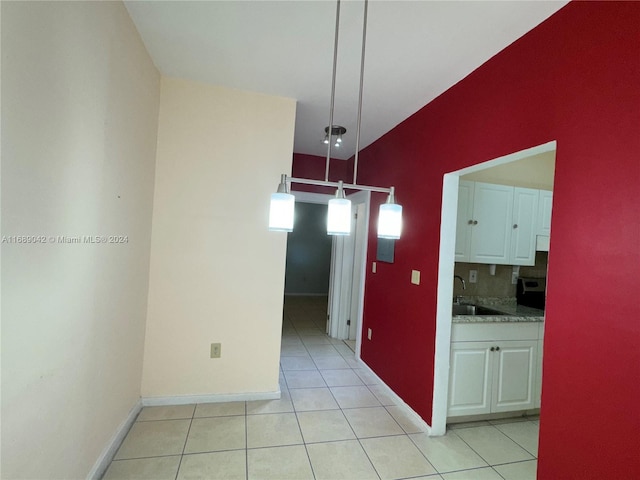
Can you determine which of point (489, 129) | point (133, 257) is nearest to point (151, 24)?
point (133, 257)

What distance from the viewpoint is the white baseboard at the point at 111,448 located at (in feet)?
5.28

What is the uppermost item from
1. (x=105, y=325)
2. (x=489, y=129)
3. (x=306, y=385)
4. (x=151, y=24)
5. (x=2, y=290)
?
(x=151, y=24)

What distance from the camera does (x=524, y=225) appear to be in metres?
2.73

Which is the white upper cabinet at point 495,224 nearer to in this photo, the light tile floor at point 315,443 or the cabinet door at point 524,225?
the cabinet door at point 524,225

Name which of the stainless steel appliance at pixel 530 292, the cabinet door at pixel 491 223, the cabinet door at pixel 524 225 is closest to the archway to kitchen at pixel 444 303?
the cabinet door at pixel 491 223

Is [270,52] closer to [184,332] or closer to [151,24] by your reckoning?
[151,24]

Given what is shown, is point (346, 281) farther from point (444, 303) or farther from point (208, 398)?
point (208, 398)

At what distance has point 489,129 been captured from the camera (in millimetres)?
1814

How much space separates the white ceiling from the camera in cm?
152

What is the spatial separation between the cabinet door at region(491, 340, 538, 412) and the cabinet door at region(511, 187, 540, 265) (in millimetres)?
768

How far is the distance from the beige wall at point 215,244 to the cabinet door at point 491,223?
5.50ft

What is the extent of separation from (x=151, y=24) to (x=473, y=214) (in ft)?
8.72

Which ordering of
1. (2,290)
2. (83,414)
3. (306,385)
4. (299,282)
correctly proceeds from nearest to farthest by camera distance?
1. (2,290)
2. (83,414)
3. (306,385)
4. (299,282)

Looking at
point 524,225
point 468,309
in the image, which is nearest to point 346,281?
point 468,309
